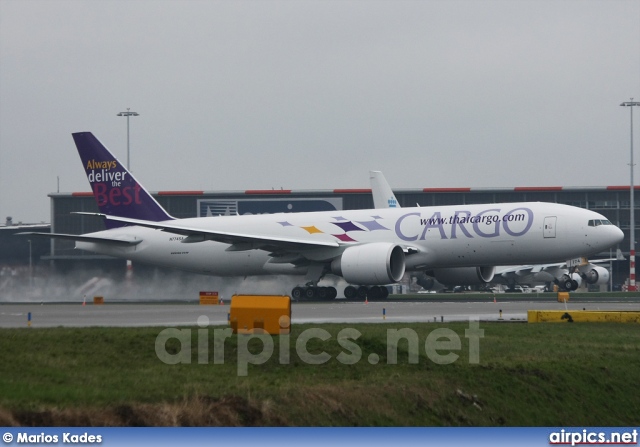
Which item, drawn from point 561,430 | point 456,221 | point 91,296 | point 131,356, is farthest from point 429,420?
point 91,296

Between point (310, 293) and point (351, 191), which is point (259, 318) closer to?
point (310, 293)

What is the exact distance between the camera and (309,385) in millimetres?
16188

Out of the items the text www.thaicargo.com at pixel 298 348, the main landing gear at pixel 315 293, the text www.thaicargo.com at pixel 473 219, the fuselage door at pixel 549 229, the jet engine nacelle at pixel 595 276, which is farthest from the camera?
the jet engine nacelle at pixel 595 276

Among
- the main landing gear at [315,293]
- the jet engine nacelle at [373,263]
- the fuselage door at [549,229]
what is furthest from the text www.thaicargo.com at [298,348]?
the main landing gear at [315,293]

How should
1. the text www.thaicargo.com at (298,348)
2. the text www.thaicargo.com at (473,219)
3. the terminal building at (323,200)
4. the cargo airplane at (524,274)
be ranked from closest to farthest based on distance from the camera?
the text www.thaicargo.com at (298,348) < the text www.thaicargo.com at (473,219) < the cargo airplane at (524,274) < the terminal building at (323,200)

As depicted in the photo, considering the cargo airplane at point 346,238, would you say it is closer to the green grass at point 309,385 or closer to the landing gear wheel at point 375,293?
the landing gear wheel at point 375,293

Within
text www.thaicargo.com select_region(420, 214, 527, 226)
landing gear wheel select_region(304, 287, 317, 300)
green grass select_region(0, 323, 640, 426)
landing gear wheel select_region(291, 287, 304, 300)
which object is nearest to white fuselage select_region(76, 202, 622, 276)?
text www.thaicargo.com select_region(420, 214, 527, 226)

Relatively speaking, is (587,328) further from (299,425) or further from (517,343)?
(299,425)

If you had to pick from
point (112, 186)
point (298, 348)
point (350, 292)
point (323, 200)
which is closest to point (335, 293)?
point (350, 292)

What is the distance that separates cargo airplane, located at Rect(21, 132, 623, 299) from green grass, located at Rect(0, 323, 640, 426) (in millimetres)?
22375

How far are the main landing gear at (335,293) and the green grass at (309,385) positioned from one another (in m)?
26.3

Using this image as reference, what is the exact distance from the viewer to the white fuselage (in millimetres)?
44625

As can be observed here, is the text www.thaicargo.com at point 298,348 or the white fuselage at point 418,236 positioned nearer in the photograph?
the text www.thaicargo.com at point 298,348

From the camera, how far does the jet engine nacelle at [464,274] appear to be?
169ft
